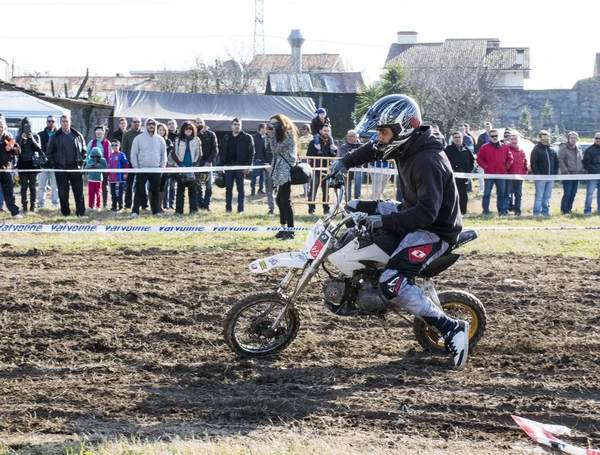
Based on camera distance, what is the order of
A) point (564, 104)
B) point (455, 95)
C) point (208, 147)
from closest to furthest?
point (208, 147), point (455, 95), point (564, 104)

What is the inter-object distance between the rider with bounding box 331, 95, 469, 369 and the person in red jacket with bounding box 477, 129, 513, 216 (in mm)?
13019

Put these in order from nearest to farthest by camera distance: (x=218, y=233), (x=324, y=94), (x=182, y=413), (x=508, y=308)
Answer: (x=182, y=413) → (x=508, y=308) → (x=218, y=233) → (x=324, y=94)

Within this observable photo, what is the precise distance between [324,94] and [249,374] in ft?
124

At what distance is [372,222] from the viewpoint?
19.9 ft

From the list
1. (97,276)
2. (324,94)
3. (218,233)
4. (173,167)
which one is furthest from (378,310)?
(324,94)

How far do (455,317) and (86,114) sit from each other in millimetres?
29848

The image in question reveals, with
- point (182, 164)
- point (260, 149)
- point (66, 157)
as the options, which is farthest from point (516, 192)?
point (66, 157)

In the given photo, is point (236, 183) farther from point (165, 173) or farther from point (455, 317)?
point (455, 317)

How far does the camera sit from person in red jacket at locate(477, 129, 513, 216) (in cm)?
1900

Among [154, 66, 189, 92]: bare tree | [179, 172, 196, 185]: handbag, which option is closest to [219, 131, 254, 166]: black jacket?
[179, 172, 196, 185]: handbag

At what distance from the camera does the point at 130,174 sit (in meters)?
17.8

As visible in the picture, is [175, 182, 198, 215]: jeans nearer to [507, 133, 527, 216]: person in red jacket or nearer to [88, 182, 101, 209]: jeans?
[88, 182, 101, 209]: jeans

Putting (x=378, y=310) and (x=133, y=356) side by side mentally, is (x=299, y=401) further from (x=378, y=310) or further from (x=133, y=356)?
(x=133, y=356)

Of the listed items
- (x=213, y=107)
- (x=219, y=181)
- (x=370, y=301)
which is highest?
(x=213, y=107)
